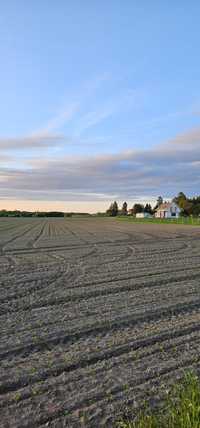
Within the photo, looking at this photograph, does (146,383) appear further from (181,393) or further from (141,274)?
(141,274)

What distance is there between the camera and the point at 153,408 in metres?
3.77

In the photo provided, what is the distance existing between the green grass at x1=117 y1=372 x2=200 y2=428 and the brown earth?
157 millimetres

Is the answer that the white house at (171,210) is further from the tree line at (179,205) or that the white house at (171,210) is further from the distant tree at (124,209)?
the distant tree at (124,209)

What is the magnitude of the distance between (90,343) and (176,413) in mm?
2089

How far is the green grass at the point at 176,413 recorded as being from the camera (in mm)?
3406

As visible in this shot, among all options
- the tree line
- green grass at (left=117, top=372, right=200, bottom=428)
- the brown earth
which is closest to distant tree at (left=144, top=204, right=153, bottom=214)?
the tree line

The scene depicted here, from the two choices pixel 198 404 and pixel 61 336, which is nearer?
pixel 198 404

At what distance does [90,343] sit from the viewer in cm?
552

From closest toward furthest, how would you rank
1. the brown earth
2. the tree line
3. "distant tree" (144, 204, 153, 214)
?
the brown earth
the tree line
"distant tree" (144, 204, 153, 214)

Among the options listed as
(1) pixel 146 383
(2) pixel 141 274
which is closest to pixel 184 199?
(2) pixel 141 274

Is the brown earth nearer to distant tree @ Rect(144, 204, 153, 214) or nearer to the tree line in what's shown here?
the tree line

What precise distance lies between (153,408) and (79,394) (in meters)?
0.77

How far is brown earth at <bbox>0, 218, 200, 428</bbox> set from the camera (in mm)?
3852

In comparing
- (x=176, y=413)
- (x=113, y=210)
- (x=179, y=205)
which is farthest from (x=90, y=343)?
(x=113, y=210)
